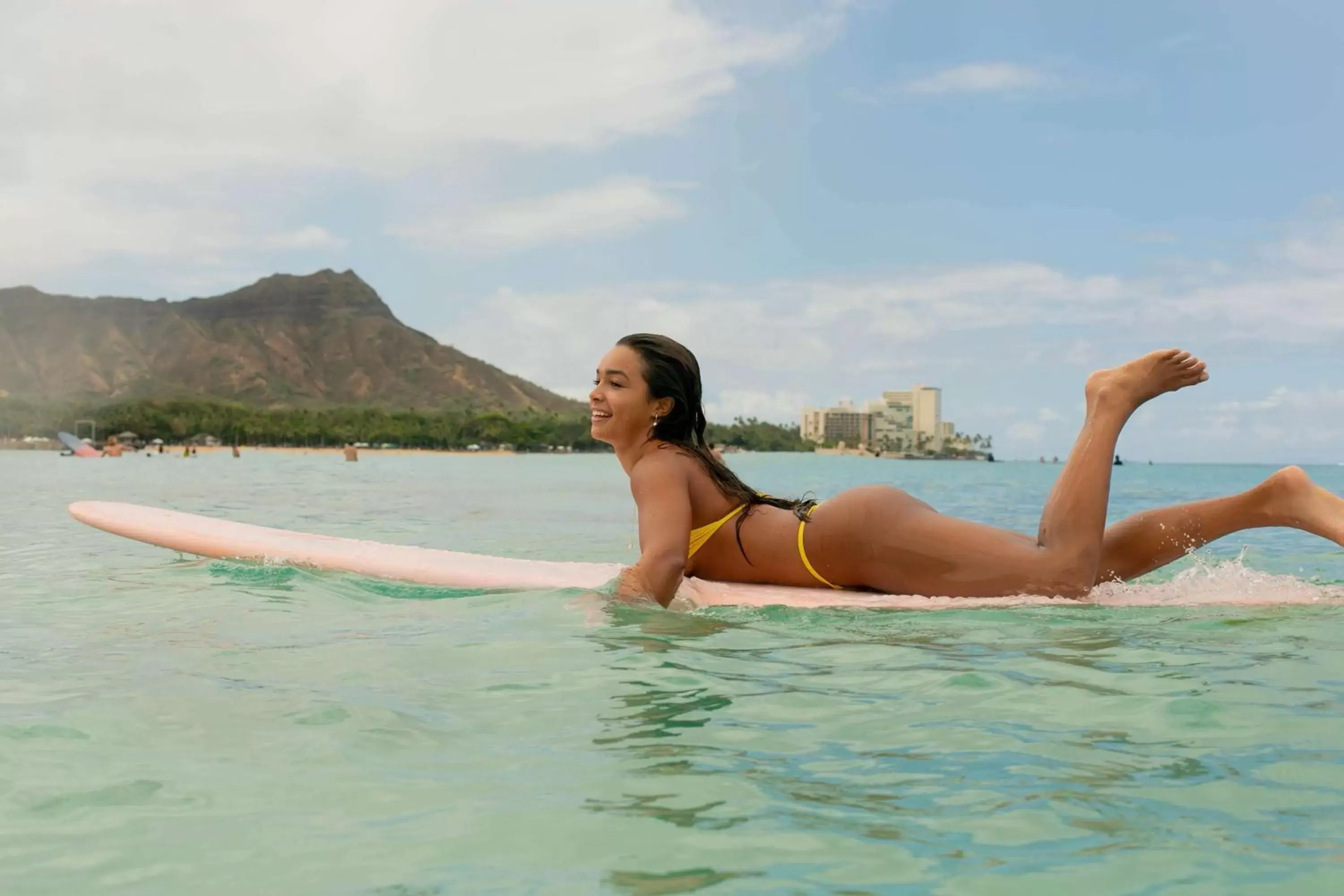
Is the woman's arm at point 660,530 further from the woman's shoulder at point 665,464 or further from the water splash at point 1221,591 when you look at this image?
the water splash at point 1221,591

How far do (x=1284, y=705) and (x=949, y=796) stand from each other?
1.29 m

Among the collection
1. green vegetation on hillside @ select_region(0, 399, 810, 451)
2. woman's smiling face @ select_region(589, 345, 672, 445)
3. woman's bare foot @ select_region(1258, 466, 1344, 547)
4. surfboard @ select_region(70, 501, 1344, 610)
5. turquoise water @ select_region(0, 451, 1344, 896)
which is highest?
green vegetation on hillside @ select_region(0, 399, 810, 451)

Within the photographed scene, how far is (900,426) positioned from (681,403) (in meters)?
153

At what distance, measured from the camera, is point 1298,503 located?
15.0 ft

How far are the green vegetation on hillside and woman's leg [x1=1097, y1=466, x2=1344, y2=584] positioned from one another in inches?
3817

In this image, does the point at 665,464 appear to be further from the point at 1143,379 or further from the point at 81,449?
the point at 81,449

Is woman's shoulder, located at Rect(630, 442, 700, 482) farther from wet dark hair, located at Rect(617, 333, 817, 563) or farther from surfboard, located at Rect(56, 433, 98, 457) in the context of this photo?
surfboard, located at Rect(56, 433, 98, 457)

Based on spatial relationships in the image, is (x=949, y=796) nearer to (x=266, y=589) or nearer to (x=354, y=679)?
(x=354, y=679)

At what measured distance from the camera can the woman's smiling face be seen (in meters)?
4.46

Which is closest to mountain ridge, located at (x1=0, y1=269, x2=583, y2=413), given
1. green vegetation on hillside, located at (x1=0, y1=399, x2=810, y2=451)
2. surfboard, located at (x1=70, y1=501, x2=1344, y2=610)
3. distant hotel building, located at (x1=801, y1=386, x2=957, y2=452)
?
green vegetation on hillside, located at (x1=0, y1=399, x2=810, y2=451)

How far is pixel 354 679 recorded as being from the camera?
10.9ft

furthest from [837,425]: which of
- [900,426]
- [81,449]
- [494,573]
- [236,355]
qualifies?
[494,573]

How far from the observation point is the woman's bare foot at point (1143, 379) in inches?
176

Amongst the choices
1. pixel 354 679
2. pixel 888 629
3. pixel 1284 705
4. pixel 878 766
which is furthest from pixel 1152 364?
pixel 354 679
